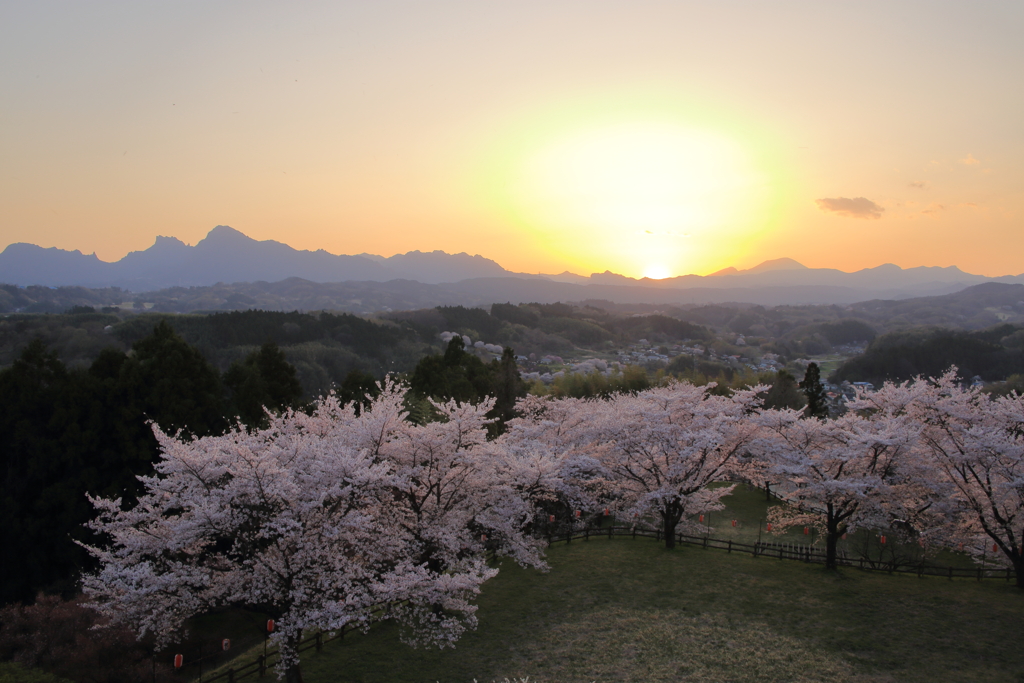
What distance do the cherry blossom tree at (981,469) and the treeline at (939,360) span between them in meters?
97.3

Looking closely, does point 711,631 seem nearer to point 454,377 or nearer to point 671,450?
point 671,450

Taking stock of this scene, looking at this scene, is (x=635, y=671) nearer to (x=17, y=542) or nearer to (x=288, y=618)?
(x=288, y=618)

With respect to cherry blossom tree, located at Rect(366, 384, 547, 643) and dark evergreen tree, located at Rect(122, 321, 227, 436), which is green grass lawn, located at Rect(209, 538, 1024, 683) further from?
dark evergreen tree, located at Rect(122, 321, 227, 436)

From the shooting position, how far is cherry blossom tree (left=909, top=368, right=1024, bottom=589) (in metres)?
18.7

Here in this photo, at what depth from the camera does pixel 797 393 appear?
175ft

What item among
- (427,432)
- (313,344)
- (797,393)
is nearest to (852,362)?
(797,393)

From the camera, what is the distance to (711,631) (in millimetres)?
16750

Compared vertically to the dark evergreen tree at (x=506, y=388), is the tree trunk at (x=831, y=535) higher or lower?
lower

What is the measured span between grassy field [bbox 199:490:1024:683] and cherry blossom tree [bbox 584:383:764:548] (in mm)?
3209

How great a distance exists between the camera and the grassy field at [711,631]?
14547 millimetres

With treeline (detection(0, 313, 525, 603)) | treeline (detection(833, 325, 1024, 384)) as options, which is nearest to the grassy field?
treeline (detection(0, 313, 525, 603))

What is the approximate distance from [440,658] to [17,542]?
21.2 m

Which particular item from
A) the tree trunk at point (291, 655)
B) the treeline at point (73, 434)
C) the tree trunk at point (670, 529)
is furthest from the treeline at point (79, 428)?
the tree trunk at point (670, 529)

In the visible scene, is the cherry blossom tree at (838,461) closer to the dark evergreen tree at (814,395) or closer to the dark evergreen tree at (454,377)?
the dark evergreen tree at (454,377)
